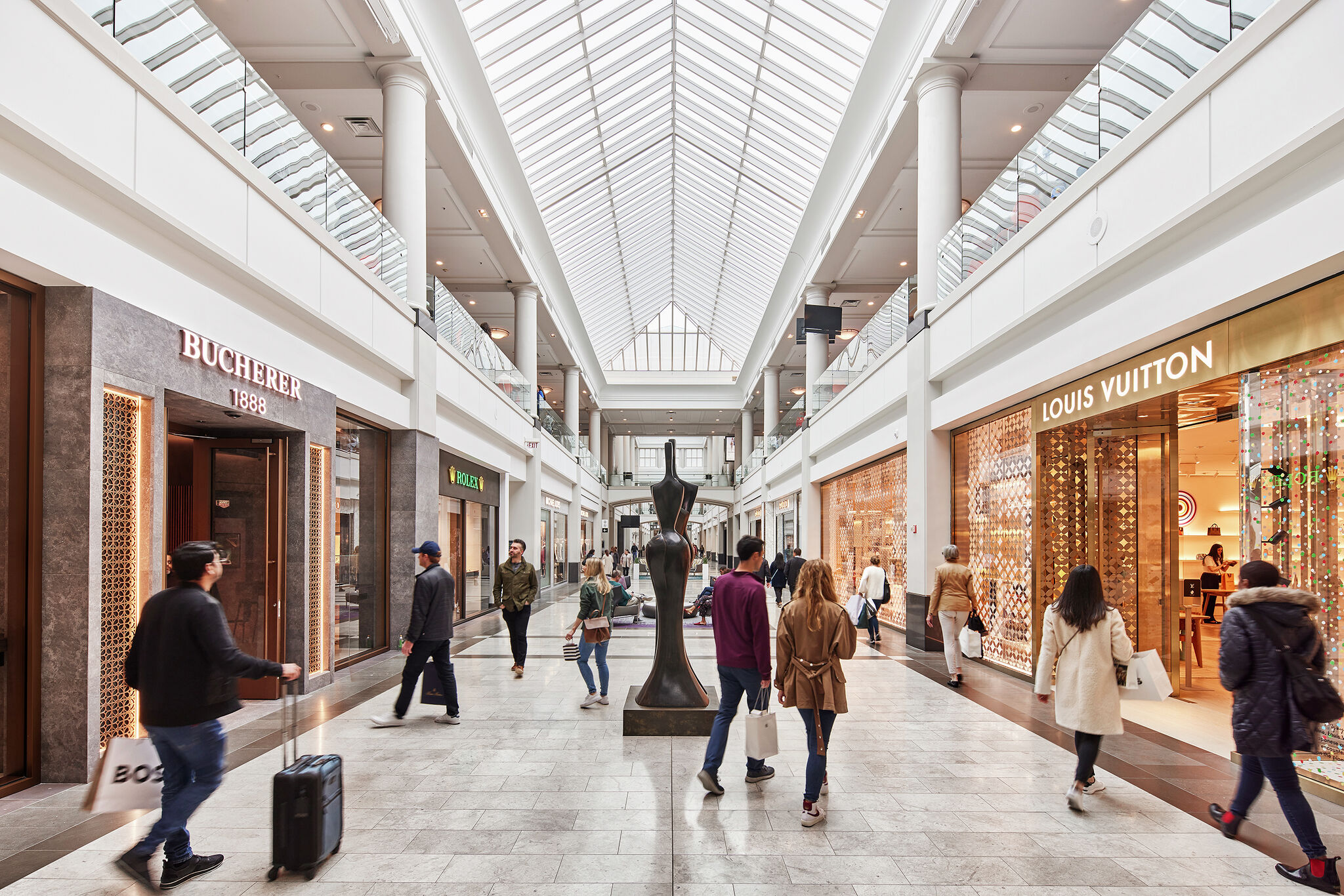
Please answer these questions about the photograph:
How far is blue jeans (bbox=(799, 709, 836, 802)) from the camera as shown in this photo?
4453 millimetres

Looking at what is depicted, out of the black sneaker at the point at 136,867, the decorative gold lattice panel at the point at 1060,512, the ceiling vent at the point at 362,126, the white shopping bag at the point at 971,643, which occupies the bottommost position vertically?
the white shopping bag at the point at 971,643

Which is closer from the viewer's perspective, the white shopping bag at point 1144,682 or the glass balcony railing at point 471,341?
the white shopping bag at point 1144,682

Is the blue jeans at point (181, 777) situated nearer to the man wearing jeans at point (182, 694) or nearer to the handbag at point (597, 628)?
the man wearing jeans at point (182, 694)

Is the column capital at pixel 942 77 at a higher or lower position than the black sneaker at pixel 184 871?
higher

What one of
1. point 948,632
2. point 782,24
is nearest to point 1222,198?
point 948,632

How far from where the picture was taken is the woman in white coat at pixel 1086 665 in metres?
4.73

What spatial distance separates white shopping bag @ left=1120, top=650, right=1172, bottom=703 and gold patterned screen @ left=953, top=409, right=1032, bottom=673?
14.0 ft

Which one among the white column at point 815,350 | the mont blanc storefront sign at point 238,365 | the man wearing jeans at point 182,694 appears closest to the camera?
the man wearing jeans at point 182,694

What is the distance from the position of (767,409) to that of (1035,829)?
2764 centimetres

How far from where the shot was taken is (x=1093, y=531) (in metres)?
8.64

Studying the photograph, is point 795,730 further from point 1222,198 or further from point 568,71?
point 568,71

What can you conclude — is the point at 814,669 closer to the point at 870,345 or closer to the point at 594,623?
the point at 594,623

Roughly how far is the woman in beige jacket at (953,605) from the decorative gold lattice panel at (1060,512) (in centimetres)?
84

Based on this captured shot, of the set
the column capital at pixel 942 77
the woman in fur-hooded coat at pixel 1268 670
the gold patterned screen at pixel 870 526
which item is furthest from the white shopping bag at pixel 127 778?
the column capital at pixel 942 77
